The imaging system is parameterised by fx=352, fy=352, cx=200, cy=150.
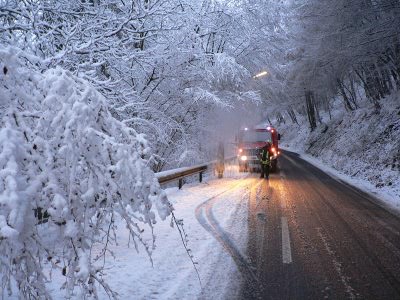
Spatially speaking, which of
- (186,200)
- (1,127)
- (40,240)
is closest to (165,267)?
(40,240)

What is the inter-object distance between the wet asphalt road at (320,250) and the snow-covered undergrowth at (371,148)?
279 cm

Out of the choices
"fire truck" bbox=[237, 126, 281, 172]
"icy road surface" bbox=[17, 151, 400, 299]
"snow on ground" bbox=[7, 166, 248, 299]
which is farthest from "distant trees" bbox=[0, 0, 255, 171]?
"fire truck" bbox=[237, 126, 281, 172]

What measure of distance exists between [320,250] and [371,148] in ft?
49.8

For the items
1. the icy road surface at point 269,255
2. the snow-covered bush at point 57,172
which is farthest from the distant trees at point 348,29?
the snow-covered bush at point 57,172

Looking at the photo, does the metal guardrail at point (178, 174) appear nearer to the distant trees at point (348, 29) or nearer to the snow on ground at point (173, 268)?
the snow on ground at point (173, 268)

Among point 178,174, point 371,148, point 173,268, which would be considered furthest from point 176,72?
point 371,148

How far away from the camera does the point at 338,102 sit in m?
54.2

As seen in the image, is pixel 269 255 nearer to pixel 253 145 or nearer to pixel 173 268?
pixel 173 268

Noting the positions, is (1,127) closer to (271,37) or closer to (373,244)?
(373,244)

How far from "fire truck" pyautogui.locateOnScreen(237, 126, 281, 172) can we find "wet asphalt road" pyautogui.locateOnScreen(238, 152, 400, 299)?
815cm

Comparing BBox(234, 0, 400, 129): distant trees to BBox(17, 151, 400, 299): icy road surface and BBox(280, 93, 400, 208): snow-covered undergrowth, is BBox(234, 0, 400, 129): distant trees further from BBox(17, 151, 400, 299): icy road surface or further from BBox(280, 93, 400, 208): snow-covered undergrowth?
BBox(17, 151, 400, 299): icy road surface

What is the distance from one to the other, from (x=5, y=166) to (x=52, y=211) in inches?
16.1

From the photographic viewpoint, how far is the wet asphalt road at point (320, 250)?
4.70 m

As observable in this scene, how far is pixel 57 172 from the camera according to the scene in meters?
2.55
